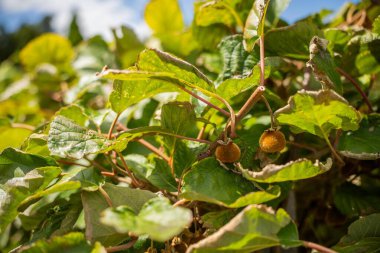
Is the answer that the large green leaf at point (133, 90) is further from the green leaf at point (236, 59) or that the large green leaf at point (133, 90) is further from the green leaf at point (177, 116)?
the green leaf at point (236, 59)

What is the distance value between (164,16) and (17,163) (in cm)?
73

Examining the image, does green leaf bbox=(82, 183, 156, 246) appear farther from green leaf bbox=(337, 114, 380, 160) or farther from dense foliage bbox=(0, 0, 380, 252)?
green leaf bbox=(337, 114, 380, 160)

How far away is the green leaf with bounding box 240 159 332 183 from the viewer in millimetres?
424

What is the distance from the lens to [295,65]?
0.78 meters

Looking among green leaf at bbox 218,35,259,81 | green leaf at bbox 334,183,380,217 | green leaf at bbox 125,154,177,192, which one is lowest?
green leaf at bbox 334,183,380,217

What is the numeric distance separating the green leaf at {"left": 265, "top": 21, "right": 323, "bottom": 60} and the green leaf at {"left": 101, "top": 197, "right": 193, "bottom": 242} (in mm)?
391

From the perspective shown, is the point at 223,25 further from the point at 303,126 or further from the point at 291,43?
the point at 303,126

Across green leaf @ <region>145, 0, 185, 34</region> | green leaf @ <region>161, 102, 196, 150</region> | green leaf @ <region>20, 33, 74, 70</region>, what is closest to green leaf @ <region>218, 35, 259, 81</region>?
green leaf @ <region>161, 102, 196, 150</region>

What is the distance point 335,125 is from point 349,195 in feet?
0.82

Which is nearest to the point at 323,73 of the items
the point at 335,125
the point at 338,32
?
the point at 335,125

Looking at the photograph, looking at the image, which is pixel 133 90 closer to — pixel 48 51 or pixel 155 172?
pixel 155 172

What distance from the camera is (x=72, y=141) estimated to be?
525mm

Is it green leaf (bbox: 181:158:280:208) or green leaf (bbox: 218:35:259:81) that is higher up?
green leaf (bbox: 218:35:259:81)

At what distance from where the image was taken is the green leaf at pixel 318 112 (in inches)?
17.9
